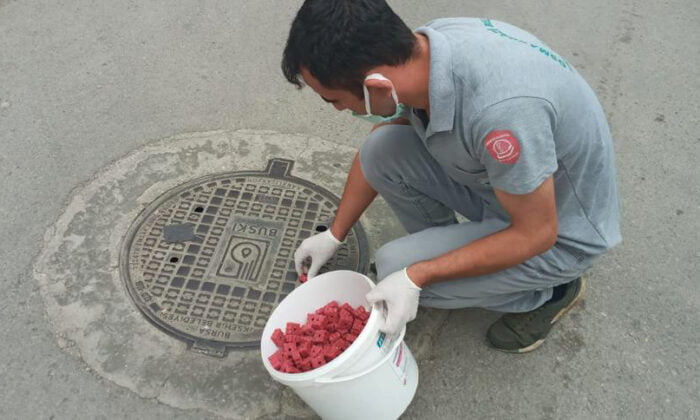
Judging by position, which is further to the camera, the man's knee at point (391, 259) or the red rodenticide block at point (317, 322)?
the man's knee at point (391, 259)

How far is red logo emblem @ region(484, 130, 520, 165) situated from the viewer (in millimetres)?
1494

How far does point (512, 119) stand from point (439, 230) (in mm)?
680

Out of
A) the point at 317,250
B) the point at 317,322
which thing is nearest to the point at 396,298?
the point at 317,322

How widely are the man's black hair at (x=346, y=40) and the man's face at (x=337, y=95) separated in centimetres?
3

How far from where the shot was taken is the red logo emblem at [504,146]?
149 centimetres

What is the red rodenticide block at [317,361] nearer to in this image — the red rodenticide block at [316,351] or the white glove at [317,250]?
the red rodenticide block at [316,351]

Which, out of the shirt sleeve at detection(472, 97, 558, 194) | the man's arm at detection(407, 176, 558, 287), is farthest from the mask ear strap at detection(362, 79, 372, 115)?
the man's arm at detection(407, 176, 558, 287)

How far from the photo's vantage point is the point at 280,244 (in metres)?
2.47

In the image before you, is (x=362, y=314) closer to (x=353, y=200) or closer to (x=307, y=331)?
(x=307, y=331)

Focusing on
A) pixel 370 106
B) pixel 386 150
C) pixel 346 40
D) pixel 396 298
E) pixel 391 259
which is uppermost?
pixel 346 40

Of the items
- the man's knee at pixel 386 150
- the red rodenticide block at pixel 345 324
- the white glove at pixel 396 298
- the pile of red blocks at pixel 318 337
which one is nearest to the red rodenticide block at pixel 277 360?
the pile of red blocks at pixel 318 337

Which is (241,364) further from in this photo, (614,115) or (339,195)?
(614,115)

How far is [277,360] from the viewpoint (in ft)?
5.87

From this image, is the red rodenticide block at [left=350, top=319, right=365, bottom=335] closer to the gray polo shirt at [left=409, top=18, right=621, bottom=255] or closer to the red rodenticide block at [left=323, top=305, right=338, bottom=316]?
the red rodenticide block at [left=323, top=305, right=338, bottom=316]
